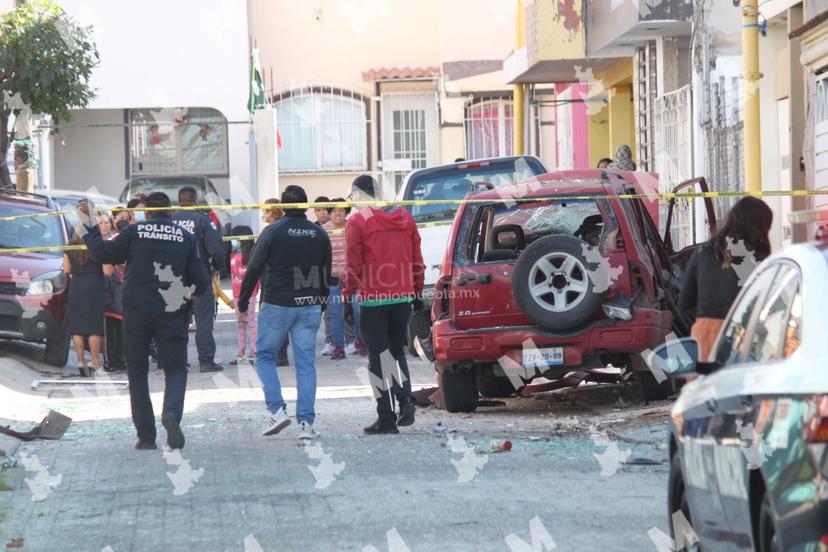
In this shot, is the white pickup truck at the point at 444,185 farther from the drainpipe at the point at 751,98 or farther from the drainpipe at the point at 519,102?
the drainpipe at the point at 519,102

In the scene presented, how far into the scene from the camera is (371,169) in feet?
121

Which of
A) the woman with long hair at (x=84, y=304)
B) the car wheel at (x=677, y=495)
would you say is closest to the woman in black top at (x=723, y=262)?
the car wheel at (x=677, y=495)

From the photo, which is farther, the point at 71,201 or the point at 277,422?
the point at 71,201

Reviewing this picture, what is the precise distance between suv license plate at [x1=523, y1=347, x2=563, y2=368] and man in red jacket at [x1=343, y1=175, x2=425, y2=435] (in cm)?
98

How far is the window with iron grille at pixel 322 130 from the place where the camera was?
1439 inches

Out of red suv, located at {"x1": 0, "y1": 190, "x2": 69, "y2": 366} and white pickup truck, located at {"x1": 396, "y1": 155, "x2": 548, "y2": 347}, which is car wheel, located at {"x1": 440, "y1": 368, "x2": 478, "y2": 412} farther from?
red suv, located at {"x1": 0, "y1": 190, "x2": 69, "y2": 366}

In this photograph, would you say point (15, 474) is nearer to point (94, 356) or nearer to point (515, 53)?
point (94, 356)

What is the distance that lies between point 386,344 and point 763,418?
6871 mm

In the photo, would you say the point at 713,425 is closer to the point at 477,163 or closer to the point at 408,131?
the point at 477,163

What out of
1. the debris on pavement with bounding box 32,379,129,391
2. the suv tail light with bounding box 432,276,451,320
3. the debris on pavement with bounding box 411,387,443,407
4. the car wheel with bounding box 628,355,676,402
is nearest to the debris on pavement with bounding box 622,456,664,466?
the car wheel with bounding box 628,355,676,402

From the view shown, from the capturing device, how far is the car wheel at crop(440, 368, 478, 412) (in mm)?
12617

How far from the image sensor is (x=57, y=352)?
57.5 feet

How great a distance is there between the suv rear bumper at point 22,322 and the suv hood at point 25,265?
264 millimetres

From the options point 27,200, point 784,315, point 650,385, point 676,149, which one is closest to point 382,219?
point 650,385
